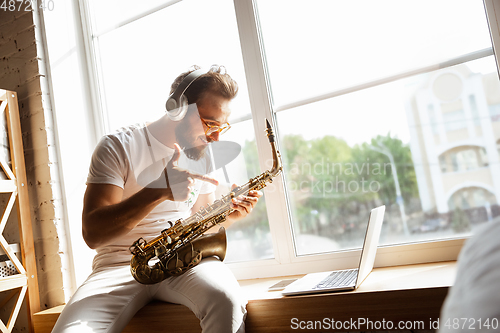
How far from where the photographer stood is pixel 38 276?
2072 millimetres

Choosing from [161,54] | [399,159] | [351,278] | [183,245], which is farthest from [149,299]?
[161,54]

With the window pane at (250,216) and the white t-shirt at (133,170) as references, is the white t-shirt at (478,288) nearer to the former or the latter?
the white t-shirt at (133,170)

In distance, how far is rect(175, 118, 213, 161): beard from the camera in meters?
1.65

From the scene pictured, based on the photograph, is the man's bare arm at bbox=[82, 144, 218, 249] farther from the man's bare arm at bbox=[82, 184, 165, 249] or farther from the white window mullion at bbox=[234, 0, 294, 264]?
the white window mullion at bbox=[234, 0, 294, 264]

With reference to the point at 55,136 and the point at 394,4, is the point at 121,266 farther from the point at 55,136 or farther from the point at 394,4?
the point at 394,4

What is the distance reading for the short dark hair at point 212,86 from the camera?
165cm

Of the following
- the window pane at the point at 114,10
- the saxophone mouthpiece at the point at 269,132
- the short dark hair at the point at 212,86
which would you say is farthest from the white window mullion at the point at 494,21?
the window pane at the point at 114,10

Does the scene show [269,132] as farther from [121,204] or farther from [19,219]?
[19,219]

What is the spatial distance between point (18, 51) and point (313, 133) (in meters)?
1.73

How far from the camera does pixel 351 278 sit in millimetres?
1422

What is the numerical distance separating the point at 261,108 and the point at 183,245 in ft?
2.64

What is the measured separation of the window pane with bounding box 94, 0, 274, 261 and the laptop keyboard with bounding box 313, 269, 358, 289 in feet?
1.48

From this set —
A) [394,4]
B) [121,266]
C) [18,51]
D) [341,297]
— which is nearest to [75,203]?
[121,266]

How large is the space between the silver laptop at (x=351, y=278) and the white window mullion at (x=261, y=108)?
0.37m
